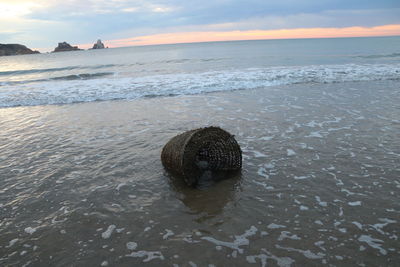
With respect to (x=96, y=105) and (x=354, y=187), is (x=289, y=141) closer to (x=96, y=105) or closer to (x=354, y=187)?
(x=354, y=187)

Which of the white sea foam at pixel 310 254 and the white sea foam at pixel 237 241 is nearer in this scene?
the white sea foam at pixel 310 254

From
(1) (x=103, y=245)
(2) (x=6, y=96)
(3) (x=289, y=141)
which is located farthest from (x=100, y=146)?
(2) (x=6, y=96)

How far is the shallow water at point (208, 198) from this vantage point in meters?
3.53

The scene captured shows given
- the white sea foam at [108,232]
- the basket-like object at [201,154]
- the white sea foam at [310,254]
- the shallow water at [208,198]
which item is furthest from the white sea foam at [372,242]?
the white sea foam at [108,232]

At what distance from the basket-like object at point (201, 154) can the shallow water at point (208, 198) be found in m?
0.26

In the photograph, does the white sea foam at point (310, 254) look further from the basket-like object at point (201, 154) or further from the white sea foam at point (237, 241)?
the basket-like object at point (201, 154)

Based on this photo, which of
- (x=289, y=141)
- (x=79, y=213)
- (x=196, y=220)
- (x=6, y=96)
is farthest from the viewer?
(x=6, y=96)

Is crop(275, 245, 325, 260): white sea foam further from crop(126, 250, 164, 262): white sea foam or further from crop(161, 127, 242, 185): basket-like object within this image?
crop(161, 127, 242, 185): basket-like object

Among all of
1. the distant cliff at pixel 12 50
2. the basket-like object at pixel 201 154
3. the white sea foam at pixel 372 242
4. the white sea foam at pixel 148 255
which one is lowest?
the white sea foam at pixel 148 255

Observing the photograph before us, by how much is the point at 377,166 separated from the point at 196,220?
3616 mm

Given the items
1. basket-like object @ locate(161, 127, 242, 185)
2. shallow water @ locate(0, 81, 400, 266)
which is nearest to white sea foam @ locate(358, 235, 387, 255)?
shallow water @ locate(0, 81, 400, 266)

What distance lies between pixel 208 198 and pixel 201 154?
128cm

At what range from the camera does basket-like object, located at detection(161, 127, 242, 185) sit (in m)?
4.94

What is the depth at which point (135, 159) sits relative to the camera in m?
6.39
